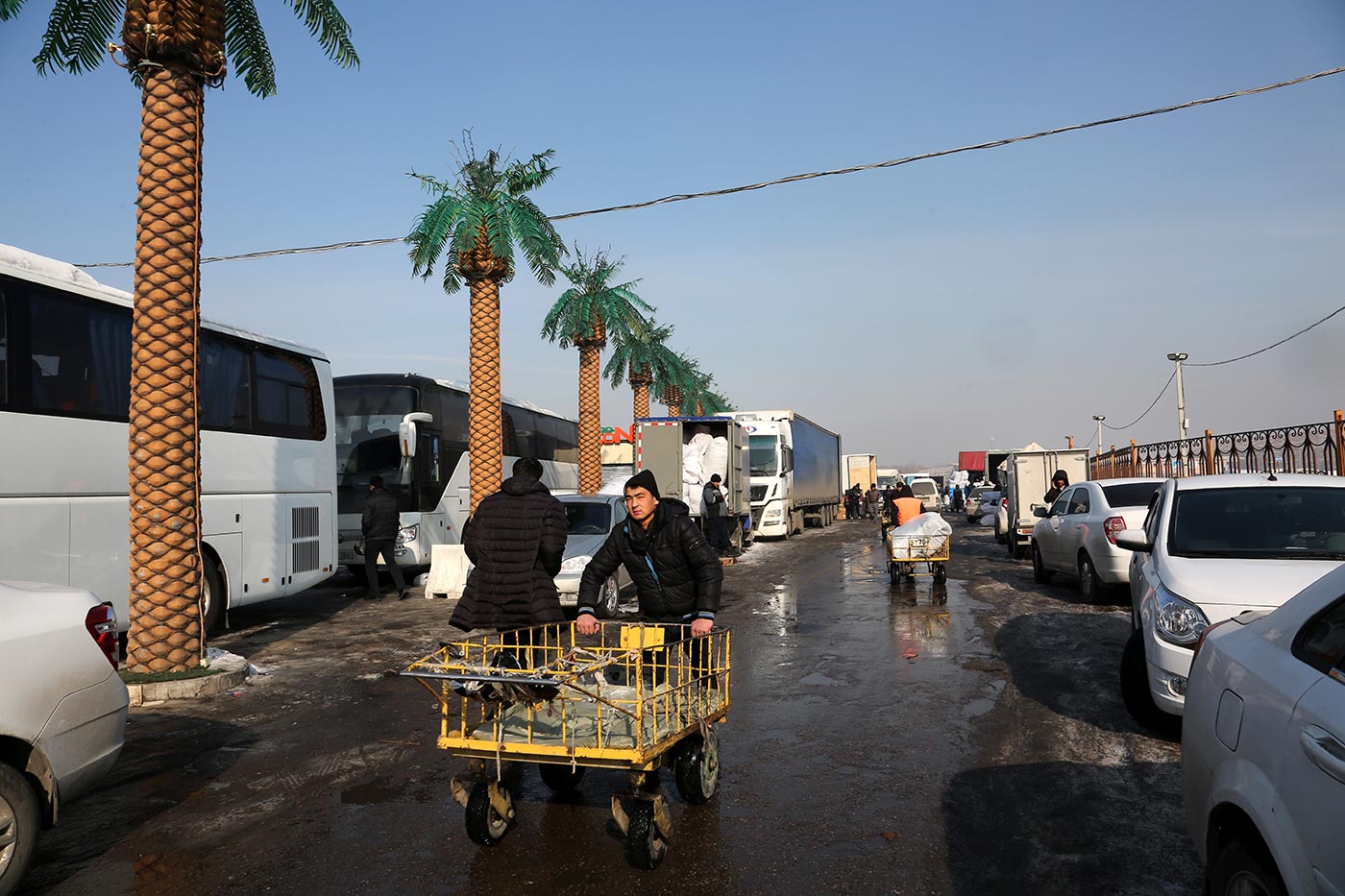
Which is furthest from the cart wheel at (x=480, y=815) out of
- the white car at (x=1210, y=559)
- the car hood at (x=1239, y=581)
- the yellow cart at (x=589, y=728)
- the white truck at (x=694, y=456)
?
the white truck at (x=694, y=456)

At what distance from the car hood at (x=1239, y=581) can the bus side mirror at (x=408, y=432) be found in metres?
14.0

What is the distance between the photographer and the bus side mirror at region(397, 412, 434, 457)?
1855cm

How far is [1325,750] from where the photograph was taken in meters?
2.65

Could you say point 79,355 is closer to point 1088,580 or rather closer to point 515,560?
point 515,560

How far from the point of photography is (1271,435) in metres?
15.0

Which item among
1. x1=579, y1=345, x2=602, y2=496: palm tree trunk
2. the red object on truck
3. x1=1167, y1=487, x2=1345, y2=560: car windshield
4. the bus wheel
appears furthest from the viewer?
the red object on truck

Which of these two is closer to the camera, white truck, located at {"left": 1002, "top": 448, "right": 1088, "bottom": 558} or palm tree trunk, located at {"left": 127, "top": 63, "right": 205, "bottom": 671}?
palm tree trunk, located at {"left": 127, "top": 63, "right": 205, "bottom": 671}

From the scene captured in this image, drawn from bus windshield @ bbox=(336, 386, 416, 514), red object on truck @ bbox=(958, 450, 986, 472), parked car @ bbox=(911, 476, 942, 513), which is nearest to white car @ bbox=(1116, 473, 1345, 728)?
bus windshield @ bbox=(336, 386, 416, 514)

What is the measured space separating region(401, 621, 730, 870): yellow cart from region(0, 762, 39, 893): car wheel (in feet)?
5.58

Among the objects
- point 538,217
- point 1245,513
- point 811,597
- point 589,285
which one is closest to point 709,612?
point 1245,513

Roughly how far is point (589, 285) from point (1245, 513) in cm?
2724

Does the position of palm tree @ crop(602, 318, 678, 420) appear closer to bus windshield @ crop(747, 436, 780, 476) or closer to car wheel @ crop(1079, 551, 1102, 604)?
bus windshield @ crop(747, 436, 780, 476)

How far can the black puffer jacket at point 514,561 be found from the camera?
20.0 feet

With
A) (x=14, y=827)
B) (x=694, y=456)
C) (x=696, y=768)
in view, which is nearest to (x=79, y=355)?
(x=14, y=827)
